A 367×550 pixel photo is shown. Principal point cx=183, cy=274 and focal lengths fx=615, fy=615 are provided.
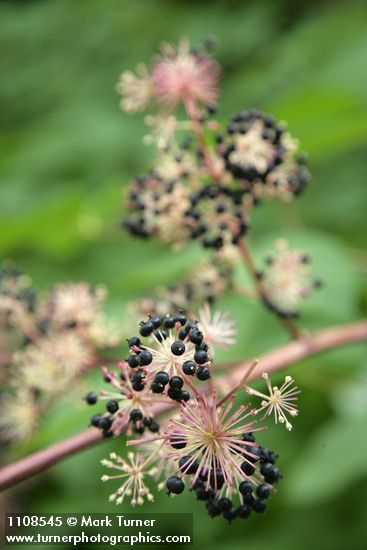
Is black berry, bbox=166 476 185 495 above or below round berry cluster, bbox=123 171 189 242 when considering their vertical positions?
below

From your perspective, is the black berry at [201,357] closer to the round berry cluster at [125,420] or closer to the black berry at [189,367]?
the black berry at [189,367]

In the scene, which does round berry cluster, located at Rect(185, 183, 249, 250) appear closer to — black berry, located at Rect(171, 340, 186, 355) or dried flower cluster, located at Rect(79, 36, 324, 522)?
dried flower cluster, located at Rect(79, 36, 324, 522)

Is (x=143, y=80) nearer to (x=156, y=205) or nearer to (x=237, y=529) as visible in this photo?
(x=156, y=205)

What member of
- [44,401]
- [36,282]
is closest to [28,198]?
[36,282]

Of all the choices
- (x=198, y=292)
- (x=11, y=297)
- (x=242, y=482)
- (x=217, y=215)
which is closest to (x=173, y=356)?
(x=242, y=482)

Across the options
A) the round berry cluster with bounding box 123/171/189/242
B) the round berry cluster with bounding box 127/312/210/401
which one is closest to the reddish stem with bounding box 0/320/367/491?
the round berry cluster with bounding box 127/312/210/401
